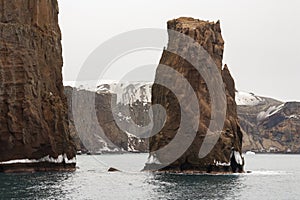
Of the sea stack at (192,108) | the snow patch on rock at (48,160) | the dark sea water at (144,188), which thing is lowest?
the dark sea water at (144,188)

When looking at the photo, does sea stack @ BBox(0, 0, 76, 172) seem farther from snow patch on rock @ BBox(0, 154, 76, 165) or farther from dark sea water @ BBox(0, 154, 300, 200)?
dark sea water @ BBox(0, 154, 300, 200)

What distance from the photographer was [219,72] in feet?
363

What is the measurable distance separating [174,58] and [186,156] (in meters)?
21.3

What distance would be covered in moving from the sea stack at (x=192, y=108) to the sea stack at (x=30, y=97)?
62.8 feet

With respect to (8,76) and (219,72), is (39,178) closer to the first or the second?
(8,76)

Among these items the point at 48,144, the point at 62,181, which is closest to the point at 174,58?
the point at 48,144

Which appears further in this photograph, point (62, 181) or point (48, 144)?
point (48, 144)

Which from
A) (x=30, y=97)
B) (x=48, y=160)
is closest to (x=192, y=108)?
(x=48, y=160)

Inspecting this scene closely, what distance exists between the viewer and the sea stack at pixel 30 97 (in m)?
→ 99.1

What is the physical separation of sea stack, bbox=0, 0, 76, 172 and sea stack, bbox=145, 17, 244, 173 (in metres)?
19.1

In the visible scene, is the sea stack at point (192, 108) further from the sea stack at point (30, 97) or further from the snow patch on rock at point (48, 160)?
the sea stack at point (30, 97)

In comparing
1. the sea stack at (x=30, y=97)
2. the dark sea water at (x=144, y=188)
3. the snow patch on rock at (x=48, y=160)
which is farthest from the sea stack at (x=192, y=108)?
the sea stack at (x=30, y=97)

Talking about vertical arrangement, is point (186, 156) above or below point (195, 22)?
below

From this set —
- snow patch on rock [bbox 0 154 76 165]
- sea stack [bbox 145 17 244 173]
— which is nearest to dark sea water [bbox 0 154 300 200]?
snow patch on rock [bbox 0 154 76 165]
